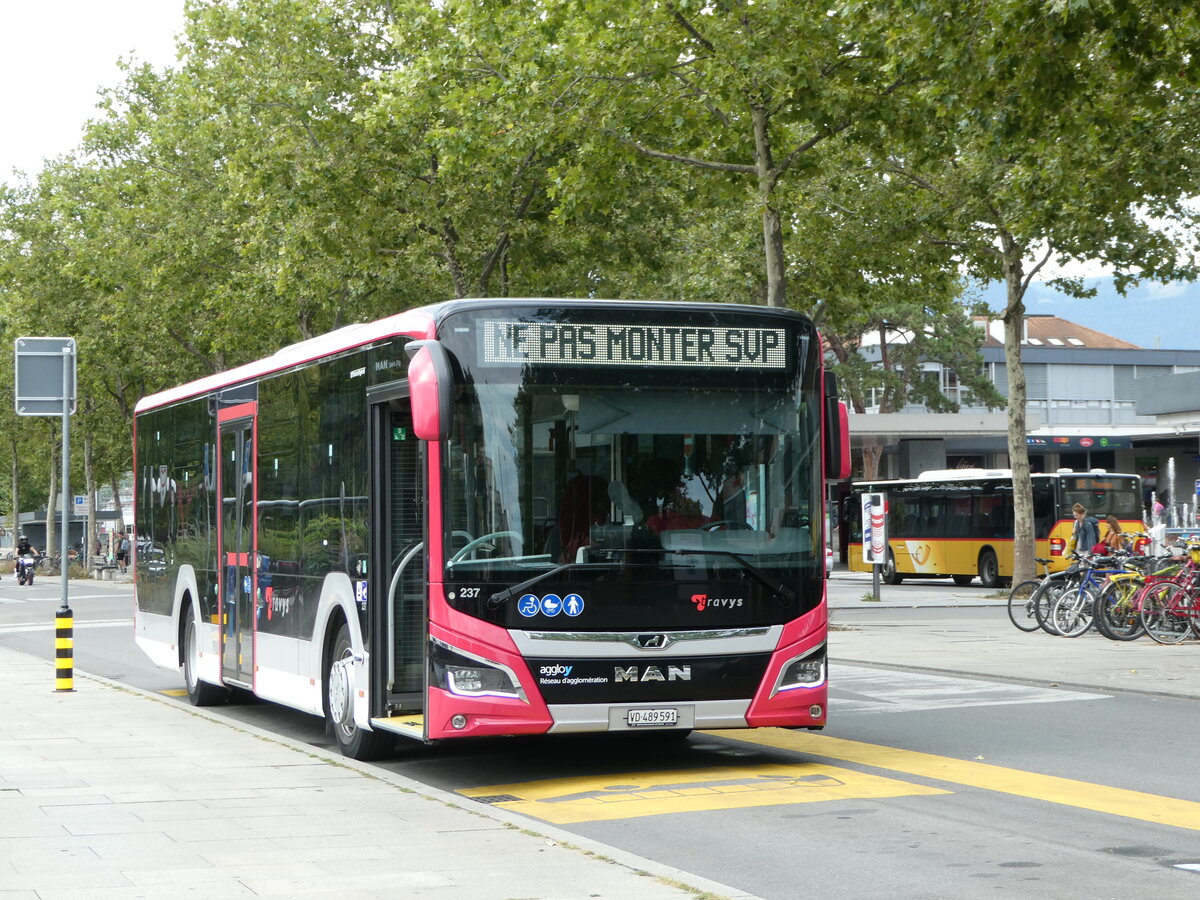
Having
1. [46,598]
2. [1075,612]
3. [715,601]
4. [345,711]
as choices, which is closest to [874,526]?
[1075,612]

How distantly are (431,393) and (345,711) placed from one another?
2.93 meters

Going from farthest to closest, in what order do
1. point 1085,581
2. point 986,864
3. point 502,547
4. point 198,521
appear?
point 1085,581 → point 198,521 → point 502,547 → point 986,864

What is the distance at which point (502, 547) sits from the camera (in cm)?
998

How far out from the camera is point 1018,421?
34.4 m

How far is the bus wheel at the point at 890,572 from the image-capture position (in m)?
46.6

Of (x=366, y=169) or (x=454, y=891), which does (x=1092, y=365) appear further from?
(x=454, y=891)

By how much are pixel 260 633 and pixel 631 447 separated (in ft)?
15.5

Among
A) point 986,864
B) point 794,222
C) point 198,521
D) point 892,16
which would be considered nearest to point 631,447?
point 986,864

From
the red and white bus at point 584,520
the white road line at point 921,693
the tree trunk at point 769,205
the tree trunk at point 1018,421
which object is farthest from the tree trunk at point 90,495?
the red and white bus at point 584,520

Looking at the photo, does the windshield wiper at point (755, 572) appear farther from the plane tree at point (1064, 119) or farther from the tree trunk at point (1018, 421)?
the tree trunk at point (1018, 421)

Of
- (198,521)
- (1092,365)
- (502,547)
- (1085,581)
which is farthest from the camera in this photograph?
(1092,365)

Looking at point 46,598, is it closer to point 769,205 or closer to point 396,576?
point 769,205

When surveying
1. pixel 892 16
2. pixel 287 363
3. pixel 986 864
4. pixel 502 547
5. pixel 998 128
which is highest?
pixel 892 16

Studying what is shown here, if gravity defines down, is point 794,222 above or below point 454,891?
above
